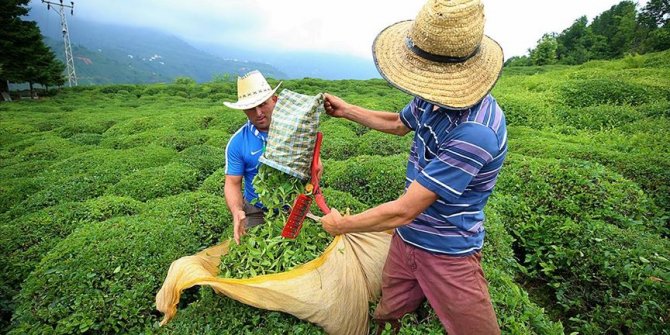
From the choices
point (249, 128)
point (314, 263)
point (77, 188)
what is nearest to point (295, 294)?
point (314, 263)

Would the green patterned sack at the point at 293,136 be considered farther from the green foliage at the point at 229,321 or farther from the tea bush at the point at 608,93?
the tea bush at the point at 608,93

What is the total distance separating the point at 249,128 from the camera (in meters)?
3.91

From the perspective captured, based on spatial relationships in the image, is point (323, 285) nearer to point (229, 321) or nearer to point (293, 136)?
point (229, 321)

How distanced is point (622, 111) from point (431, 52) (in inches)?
453

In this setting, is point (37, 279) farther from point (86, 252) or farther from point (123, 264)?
point (123, 264)

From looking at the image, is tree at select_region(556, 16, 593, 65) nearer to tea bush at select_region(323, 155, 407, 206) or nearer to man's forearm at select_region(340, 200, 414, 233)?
tea bush at select_region(323, 155, 407, 206)

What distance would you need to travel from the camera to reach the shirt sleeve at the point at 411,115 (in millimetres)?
2959

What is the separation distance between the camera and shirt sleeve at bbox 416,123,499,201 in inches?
82.4

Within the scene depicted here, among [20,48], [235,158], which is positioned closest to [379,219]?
[235,158]

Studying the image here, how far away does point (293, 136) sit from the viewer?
113 inches

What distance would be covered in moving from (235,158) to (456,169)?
96.9 inches

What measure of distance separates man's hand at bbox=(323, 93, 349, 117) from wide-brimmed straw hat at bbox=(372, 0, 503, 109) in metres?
0.88

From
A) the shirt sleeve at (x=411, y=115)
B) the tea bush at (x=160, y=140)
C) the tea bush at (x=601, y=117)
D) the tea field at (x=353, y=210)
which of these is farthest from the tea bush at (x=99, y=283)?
the tea bush at (x=601, y=117)

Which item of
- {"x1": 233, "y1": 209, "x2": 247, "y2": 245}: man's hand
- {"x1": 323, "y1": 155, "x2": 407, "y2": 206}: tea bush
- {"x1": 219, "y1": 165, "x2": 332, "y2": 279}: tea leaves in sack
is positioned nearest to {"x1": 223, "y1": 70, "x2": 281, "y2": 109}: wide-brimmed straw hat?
{"x1": 219, "y1": 165, "x2": 332, "y2": 279}: tea leaves in sack
